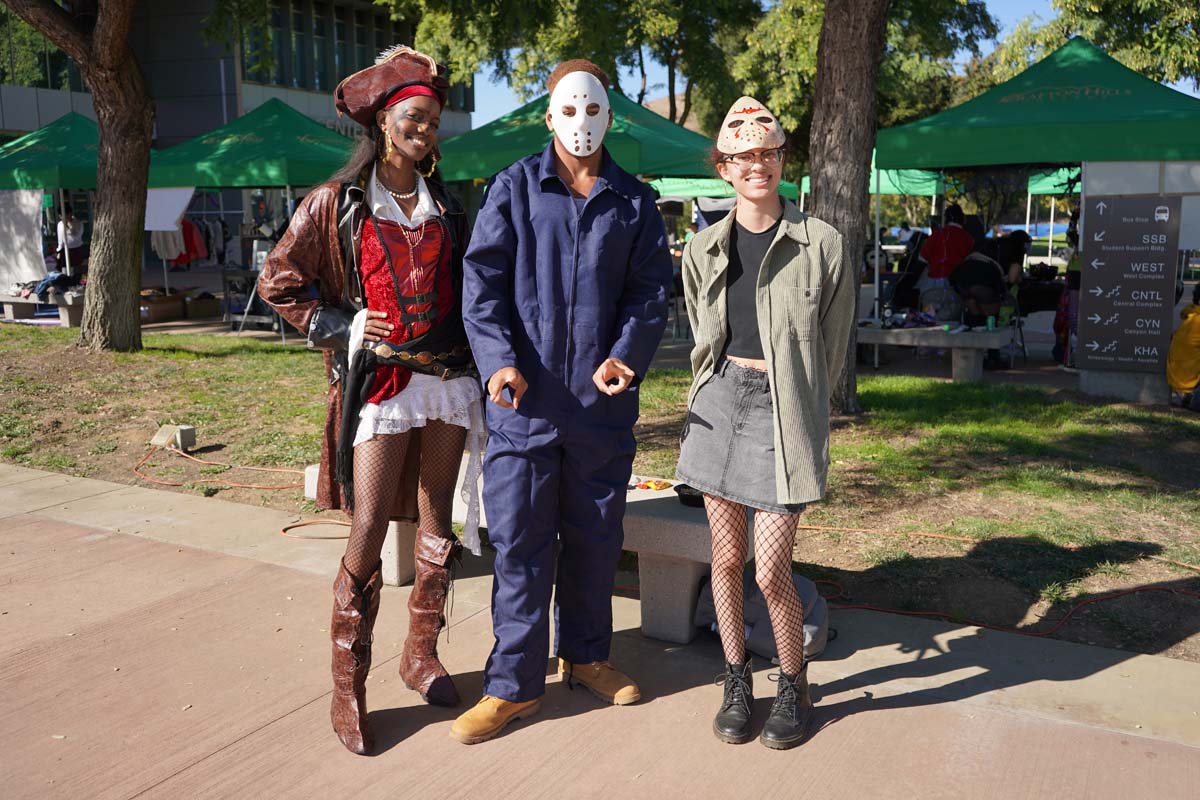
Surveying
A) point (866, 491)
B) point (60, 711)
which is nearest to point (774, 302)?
point (60, 711)

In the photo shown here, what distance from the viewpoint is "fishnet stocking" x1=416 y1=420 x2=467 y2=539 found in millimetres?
3592

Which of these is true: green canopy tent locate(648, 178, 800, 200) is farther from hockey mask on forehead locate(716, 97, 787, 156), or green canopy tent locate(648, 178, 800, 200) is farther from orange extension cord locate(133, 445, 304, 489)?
hockey mask on forehead locate(716, 97, 787, 156)

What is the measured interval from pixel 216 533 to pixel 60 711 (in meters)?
2.03

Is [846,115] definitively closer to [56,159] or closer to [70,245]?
[56,159]

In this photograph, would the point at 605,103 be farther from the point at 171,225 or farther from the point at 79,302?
the point at 79,302

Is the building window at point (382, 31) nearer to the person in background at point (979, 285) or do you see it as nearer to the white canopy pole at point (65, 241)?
the white canopy pole at point (65, 241)

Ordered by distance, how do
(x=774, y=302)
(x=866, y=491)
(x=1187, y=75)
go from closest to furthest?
(x=774, y=302) < (x=866, y=491) < (x=1187, y=75)

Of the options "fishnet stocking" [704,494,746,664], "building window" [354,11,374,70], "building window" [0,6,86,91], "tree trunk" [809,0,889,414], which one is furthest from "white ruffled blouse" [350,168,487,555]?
"building window" [354,11,374,70]

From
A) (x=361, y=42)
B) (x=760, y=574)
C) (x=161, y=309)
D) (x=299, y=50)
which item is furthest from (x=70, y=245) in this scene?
(x=361, y=42)

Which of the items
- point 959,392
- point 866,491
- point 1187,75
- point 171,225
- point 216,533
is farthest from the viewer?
point 1187,75

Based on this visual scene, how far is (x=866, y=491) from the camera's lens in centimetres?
626

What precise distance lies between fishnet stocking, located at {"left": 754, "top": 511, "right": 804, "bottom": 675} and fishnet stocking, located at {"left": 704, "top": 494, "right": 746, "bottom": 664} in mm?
67

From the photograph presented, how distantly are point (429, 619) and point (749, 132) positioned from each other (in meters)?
1.90

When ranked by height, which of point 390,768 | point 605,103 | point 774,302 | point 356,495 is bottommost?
point 390,768
